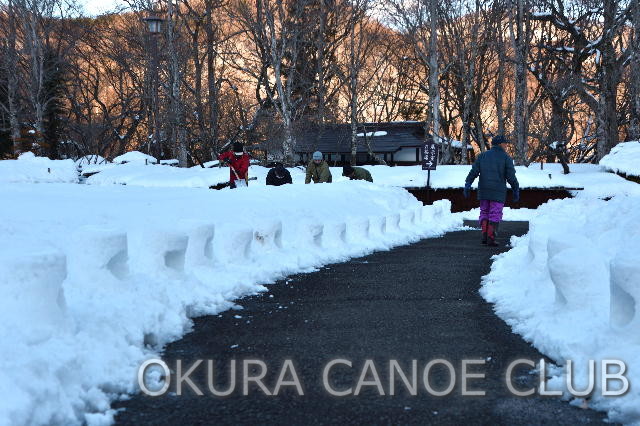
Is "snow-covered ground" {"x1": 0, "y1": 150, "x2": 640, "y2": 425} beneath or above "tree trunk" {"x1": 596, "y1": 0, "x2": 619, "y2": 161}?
beneath

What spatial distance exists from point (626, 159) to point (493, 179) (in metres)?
14.2

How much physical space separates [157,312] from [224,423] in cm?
220

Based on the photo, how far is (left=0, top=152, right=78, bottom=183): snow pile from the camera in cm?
2769

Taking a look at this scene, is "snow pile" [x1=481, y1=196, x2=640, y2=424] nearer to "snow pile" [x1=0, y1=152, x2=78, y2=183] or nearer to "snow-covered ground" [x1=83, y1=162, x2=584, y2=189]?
Result: "snow-covered ground" [x1=83, y1=162, x2=584, y2=189]

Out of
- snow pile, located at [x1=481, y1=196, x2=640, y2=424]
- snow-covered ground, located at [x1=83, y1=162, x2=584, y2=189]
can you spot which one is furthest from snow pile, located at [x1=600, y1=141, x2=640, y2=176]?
snow pile, located at [x1=481, y1=196, x2=640, y2=424]

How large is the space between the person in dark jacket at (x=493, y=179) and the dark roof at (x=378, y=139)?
35791 mm

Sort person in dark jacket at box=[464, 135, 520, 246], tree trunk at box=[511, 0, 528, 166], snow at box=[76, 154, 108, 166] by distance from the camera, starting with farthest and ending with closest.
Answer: snow at box=[76, 154, 108, 166] < tree trunk at box=[511, 0, 528, 166] < person in dark jacket at box=[464, 135, 520, 246]

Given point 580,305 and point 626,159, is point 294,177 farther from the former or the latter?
point 580,305

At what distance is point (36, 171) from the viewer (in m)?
29.2

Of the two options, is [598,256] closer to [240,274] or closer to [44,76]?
[240,274]

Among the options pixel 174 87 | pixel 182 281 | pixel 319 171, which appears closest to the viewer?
pixel 182 281

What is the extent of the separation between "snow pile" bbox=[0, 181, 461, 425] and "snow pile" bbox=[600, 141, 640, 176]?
13.0m

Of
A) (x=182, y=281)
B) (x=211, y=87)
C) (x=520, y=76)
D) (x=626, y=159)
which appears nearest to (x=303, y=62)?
(x=211, y=87)

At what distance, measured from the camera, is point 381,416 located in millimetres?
3834
